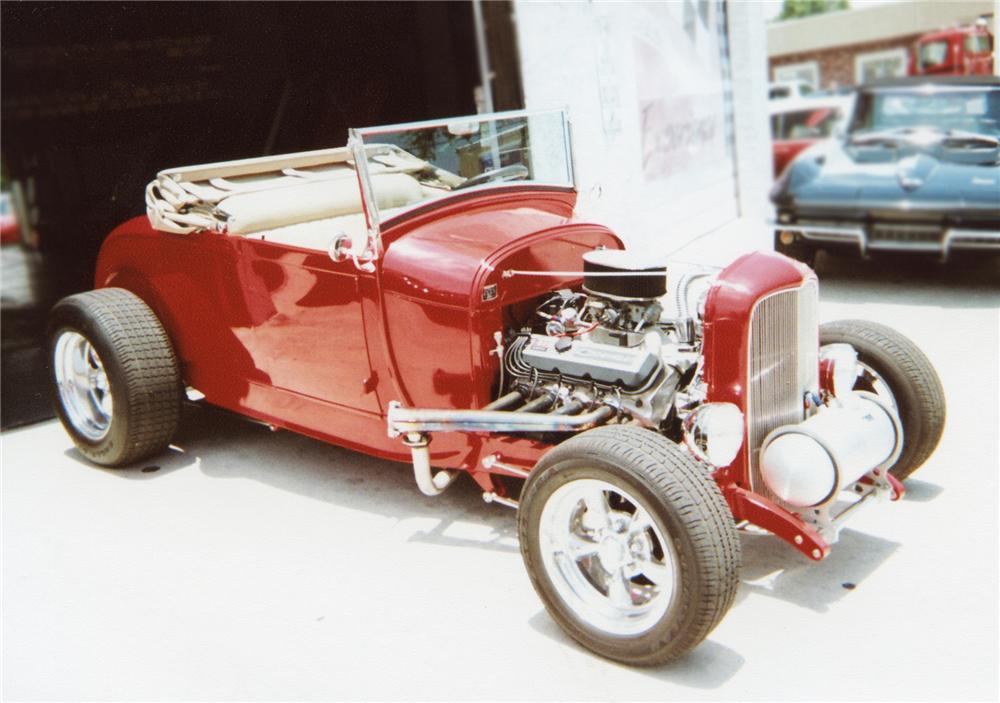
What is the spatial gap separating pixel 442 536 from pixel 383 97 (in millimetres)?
5831

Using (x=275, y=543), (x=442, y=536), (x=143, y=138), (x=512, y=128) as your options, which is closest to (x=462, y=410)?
(x=442, y=536)

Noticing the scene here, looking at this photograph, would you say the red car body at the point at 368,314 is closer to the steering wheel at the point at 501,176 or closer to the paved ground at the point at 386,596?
the steering wheel at the point at 501,176

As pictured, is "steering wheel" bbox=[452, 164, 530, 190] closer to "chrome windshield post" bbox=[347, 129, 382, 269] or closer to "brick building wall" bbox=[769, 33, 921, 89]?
"chrome windshield post" bbox=[347, 129, 382, 269]

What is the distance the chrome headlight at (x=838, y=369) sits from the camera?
3.09m

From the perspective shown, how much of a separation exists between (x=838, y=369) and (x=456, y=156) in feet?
5.56

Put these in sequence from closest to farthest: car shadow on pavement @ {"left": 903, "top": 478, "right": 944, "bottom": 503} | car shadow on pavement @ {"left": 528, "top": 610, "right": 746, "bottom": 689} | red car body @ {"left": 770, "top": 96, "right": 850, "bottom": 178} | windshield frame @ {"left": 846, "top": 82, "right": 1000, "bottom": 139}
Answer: car shadow on pavement @ {"left": 528, "top": 610, "right": 746, "bottom": 689} < car shadow on pavement @ {"left": 903, "top": 478, "right": 944, "bottom": 503} < windshield frame @ {"left": 846, "top": 82, "right": 1000, "bottom": 139} < red car body @ {"left": 770, "top": 96, "right": 850, "bottom": 178}

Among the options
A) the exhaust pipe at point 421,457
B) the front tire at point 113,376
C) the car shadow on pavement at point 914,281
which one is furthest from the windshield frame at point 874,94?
the front tire at point 113,376

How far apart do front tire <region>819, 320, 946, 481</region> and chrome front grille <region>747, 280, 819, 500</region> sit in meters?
0.38

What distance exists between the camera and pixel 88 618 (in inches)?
122

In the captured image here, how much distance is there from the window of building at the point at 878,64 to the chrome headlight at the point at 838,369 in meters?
24.2

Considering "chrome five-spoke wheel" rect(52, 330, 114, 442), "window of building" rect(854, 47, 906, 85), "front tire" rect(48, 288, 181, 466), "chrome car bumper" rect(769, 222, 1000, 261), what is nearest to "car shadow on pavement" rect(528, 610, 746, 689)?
"front tire" rect(48, 288, 181, 466)

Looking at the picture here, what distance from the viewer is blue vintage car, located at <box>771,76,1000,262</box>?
614 centimetres

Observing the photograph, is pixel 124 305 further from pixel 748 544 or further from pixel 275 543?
pixel 748 544

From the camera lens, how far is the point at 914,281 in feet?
22.0
